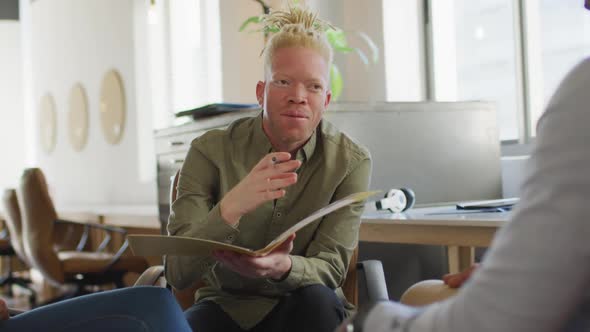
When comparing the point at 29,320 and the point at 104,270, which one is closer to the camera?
the point at 29,320

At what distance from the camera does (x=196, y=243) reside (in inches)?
47.4

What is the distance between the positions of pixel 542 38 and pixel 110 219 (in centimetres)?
319

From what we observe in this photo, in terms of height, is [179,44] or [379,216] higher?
[179,44]

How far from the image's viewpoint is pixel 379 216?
2223 millimetres

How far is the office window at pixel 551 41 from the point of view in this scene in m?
3.16

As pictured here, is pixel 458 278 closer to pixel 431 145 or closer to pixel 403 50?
pixel 431 145

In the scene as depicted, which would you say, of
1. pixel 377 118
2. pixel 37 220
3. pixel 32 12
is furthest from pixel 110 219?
pixel 32 12

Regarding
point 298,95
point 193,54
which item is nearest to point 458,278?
point 298,95

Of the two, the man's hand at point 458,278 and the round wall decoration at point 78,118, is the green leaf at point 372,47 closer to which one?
the man's hand at point 458,278

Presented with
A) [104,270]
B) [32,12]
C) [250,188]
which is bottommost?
[104,270]

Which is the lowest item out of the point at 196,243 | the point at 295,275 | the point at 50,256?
the point at 50,256

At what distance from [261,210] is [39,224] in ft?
10.2

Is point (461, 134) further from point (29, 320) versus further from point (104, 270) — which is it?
point (104, 270)

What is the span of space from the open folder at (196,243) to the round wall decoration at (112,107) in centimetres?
534
